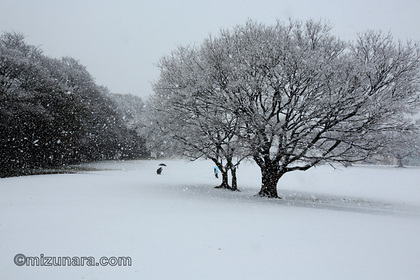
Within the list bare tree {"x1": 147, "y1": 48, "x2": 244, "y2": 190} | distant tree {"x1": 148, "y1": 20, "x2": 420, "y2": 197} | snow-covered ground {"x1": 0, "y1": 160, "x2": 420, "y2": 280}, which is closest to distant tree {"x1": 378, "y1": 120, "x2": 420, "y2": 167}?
distant tree {"x1": 148, "y1": 20, "x2": 420, "y2": 197}

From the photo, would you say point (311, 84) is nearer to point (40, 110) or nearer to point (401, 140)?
point (401, 140)

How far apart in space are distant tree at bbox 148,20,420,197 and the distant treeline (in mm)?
11951

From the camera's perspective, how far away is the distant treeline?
91.5 feet

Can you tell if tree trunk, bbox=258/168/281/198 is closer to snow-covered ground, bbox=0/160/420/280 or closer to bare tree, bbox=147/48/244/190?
bare tree, bbox=147/48/244/190

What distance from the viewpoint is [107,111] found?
5541 cm

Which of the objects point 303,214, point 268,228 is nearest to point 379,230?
point 303,214

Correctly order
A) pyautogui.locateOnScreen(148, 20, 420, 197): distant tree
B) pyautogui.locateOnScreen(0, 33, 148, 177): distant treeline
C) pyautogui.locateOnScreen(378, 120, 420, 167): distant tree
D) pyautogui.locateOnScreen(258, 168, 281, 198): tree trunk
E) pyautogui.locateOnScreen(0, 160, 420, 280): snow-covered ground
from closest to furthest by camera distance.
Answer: pyautogui.locateOnScreen(0, 160, 420, 280): snow-covered ground < pyautogui.locateOnScreen(148, 20, 420, 197): distant tree < pyautogui.locateOnScreen(378, 120, 420, 167): distant tree < pyautogui.locateOnScreen(258, 168, 281, 198): tree trunk < pyautogui.locateOnScreen(0, 33, 148, 177): distant treeline

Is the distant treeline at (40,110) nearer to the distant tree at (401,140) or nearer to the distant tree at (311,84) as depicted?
the distant tree at (311,84)

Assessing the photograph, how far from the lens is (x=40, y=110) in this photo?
28453 millimetres

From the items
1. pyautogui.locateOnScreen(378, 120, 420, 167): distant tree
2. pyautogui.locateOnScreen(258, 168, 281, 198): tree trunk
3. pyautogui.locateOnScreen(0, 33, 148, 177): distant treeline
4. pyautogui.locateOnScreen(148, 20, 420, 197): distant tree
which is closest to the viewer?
pyautogui.locateOnScreen(148, 20, 420, 197): distant tree

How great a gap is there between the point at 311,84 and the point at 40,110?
2706 centimetres

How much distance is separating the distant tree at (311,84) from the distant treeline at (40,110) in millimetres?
11951

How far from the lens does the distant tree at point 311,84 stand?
14.2 metres

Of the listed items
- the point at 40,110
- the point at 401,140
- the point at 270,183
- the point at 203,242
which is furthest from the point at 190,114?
the point at 40,110
